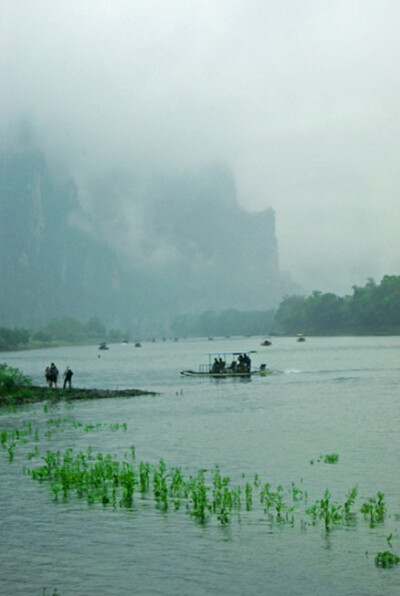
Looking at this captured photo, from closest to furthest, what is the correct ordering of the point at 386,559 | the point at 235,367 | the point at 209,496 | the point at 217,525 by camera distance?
the point at 386,559 < the point at 217,525 < the point at 209,496 < the point at 235,367

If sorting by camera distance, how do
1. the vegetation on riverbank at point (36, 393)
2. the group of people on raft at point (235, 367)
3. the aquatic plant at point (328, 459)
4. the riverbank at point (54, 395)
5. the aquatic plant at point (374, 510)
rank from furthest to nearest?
the group of people on raft at point (235, 367) < the vegetation on riverbank at point (36, 393) < the riverbank at point (54, 395) < the aquatic plant at point (328, 459) < the aquatic plant at point (374, 510)

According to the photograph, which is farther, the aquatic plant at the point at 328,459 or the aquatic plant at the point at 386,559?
the aquatic plant at the point at 328,459

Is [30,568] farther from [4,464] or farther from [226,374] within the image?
[226,374]

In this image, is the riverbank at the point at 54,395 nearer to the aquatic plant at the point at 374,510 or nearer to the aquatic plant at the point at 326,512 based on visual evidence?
the aquatic plant at the point at 326,512

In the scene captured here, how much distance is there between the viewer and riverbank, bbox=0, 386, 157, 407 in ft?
225

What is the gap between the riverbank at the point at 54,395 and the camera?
6856cm

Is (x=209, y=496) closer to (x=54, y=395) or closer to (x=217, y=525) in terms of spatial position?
(x=217, y=525)

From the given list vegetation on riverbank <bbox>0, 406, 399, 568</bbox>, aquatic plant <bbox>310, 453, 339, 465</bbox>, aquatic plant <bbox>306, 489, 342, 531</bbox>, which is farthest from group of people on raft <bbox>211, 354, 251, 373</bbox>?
aquatic plant <bbox>306, 489, 342, 531</bbox>

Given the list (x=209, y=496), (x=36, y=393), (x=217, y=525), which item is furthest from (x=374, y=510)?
(x=36, y=393)

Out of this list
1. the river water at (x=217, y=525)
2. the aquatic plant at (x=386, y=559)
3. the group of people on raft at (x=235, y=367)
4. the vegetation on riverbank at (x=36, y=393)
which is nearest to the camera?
the river water at (x=217, y=525)

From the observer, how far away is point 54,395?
73.2 metres

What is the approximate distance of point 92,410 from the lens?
6009 centimetres

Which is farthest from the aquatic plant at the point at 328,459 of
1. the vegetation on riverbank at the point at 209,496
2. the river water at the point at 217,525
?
the river water at the point at 217,525

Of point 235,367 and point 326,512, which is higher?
point 235,367
